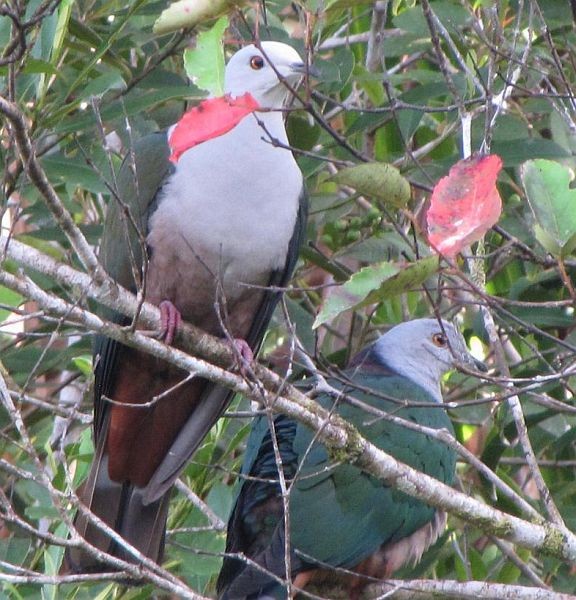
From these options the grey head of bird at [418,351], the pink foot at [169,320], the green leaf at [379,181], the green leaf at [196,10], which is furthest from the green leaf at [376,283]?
the grey head of bird at [418,351]

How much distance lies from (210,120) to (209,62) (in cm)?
40

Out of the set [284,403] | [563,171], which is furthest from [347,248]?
[563,171]

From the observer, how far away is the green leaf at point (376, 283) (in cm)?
215

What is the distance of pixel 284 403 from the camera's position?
2.70m

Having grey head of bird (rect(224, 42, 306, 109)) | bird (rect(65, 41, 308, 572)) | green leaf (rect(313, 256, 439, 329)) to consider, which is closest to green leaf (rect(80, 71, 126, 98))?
bird (rect(65, 41, 308, 572))

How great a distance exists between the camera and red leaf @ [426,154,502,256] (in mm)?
2127

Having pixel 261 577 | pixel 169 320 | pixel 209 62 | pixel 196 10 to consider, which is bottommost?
pixel 261 577

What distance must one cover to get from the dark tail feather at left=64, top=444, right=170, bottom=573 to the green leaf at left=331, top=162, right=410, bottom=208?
5.74 feet

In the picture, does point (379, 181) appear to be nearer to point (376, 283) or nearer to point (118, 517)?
point (376, 283)

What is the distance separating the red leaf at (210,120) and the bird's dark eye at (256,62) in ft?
4.29

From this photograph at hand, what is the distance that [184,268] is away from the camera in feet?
11.4

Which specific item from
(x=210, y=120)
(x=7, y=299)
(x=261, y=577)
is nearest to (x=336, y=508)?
(x=261, y=577)

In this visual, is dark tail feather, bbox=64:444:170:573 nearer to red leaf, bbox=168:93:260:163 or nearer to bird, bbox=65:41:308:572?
bird, bbox=65:41:308:572

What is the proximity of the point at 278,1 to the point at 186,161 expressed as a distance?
856 mm
